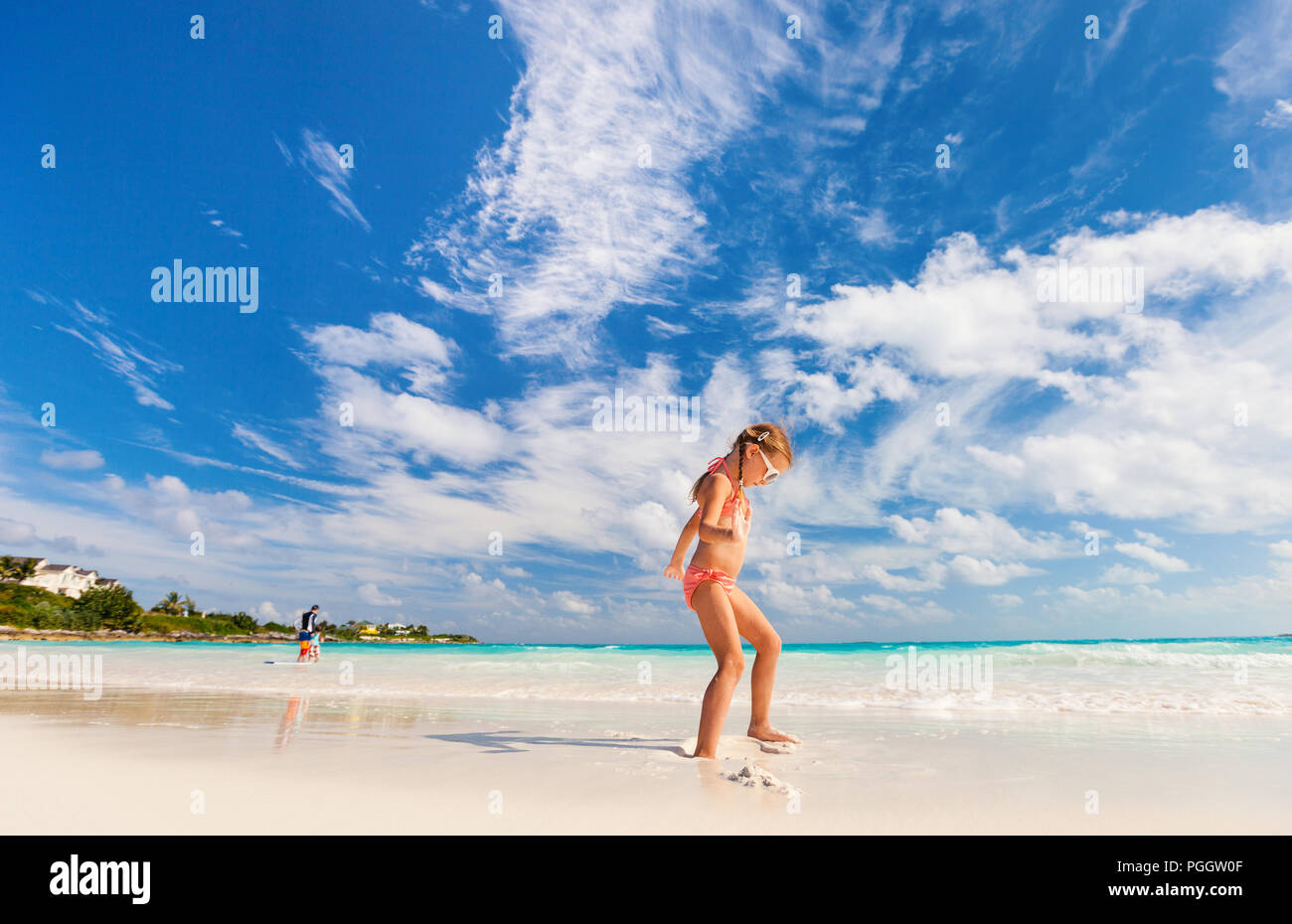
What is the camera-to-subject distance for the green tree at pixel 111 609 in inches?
2222

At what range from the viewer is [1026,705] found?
26.0ft

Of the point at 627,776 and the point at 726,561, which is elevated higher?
the point at 726,561

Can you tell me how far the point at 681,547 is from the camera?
15.8 ft

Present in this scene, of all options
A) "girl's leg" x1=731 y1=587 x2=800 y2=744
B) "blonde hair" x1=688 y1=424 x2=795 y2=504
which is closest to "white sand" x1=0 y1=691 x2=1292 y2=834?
"girl's leg" x1=731 y1=587 x2=800 y2=744

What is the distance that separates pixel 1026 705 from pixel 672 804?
21.7ft

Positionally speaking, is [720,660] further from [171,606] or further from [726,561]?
[171,606]

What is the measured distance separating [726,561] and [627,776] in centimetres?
148

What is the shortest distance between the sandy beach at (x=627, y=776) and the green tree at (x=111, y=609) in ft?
214

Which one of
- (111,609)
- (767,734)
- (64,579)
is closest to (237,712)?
(767,734)

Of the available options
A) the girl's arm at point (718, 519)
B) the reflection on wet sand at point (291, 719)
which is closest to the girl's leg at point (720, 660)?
the girl's arm at point (718, 519)

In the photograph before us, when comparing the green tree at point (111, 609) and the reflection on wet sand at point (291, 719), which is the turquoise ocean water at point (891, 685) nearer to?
the reflection on wet sand at point (291, 719)

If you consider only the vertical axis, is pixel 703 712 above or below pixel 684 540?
below
